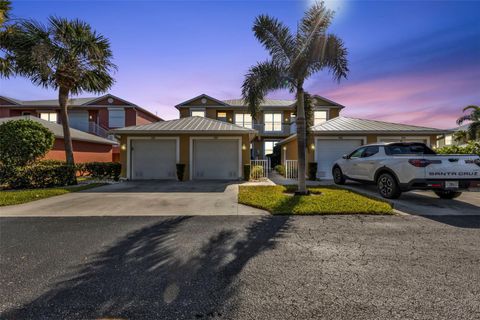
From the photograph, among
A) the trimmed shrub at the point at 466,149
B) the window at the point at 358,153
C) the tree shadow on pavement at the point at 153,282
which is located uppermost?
the trimmed shrub at the point at 466,149

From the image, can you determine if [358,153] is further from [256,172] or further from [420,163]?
[256,172]

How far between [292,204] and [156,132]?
961 centimetres

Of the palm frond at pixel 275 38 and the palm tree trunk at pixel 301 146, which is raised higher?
the palm frond at pixel 275 38

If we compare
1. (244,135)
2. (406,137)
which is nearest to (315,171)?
(244,135)

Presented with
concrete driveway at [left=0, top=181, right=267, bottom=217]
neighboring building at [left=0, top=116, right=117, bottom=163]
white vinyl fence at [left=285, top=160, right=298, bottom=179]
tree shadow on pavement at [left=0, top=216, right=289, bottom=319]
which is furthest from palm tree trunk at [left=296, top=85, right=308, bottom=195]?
neighboring building at [left=0, top=116, right=117, bottom=163]

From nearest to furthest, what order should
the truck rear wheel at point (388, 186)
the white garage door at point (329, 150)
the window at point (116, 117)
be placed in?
1. the truck rear wheel at point (388, 186)
2. the white garage door at point (329, 150)
3. the window at point (116, 117)

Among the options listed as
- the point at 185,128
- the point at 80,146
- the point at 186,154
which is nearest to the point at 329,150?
the point at 186,154

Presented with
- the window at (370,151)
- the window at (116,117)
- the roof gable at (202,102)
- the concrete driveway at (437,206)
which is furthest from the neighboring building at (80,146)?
the concrete driveway at (437,206)

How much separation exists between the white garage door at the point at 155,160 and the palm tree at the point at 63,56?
332 centimetres

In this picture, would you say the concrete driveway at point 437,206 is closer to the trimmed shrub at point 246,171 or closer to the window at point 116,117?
the trimmed shrub at point 246,171

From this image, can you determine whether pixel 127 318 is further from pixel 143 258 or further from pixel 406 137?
pixel 406 137

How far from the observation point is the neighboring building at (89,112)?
79.7 feet

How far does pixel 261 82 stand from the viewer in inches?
322

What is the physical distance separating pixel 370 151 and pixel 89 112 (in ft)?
91.2
